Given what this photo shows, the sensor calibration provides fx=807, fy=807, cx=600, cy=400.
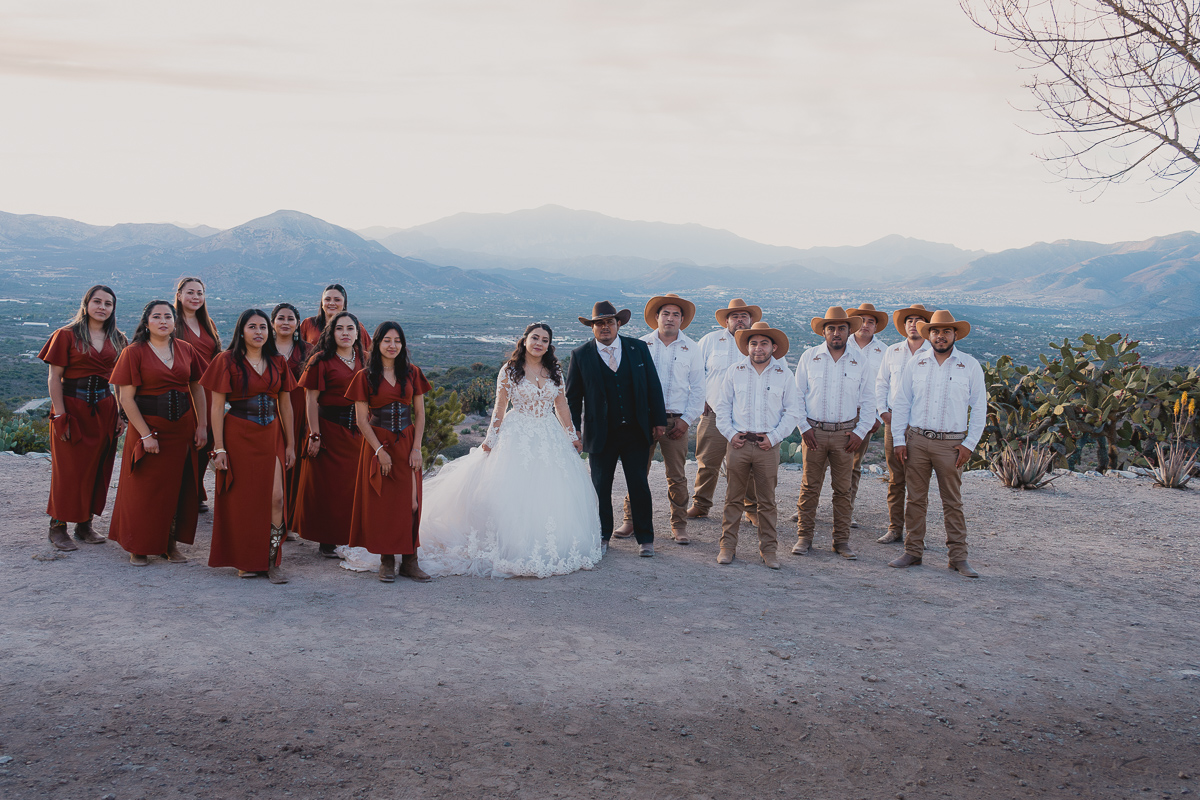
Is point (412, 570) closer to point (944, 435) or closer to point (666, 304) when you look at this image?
point (666, 304)

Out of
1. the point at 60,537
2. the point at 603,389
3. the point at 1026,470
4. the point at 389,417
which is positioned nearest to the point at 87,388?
the point at 60,537

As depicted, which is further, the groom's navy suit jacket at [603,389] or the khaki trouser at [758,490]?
the groom's navy suit jacket at [603,389]

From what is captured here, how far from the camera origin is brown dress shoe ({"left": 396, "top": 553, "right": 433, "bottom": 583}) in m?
5.79

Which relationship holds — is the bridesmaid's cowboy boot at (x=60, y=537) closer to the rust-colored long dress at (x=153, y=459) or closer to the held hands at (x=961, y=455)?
the rust-colored long dress at (x=153, y=459)

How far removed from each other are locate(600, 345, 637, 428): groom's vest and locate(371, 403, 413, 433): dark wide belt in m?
1.74

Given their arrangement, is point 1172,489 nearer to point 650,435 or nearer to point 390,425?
point 650,435

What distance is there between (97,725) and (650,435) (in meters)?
4.32

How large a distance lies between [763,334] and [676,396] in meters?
1.13

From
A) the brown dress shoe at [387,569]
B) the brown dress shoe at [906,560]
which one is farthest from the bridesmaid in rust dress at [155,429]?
the brown dress shoe at [906,560]

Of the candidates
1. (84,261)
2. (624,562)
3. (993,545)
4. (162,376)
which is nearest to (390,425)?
(162,376)

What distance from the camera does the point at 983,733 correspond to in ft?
12.7

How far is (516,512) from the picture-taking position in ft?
19.8

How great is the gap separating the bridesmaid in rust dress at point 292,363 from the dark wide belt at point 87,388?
1327 millimetres

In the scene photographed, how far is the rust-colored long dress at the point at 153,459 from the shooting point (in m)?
5.73
